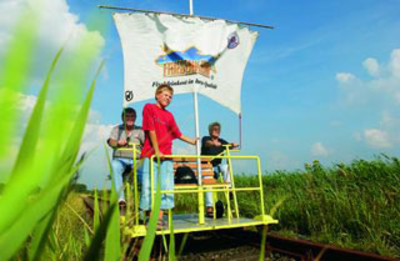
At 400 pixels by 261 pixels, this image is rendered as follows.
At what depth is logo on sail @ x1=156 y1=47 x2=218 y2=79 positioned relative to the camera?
26.0ft

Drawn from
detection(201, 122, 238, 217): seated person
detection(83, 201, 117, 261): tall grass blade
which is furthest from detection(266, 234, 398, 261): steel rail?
detection(83, 201, 117, 261): tall grass blade

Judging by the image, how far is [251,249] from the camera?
512 centimetres

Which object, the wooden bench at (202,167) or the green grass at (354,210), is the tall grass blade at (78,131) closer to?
the green grass at (354,210)

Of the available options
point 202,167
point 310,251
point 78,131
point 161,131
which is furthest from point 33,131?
point 202,167

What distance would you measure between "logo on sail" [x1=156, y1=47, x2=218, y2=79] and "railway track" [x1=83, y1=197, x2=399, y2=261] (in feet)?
11.2

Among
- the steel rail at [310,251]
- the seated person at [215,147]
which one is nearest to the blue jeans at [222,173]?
the seated person at [215,147]

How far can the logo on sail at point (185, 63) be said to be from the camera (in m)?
7.94

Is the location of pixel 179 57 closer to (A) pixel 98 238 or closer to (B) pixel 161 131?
(B) pixel 161 131

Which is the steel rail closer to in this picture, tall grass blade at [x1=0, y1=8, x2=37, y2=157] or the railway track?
the railway track

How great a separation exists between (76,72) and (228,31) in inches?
373

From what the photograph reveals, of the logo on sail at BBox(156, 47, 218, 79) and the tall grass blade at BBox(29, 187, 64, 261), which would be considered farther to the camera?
the logo on sail at BBox(156, 47, 218, 79)

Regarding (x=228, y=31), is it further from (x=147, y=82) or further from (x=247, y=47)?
(x=147, y=82)

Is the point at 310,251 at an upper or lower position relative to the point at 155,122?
lower

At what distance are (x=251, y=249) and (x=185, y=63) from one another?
14.2 ft
